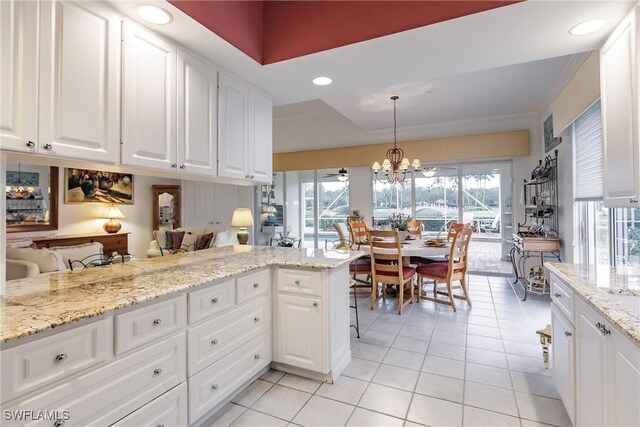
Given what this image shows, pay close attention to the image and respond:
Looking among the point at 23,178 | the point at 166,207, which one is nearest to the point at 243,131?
the point at 23,178

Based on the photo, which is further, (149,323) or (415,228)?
(415,228)

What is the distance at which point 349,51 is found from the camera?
2.05 metres

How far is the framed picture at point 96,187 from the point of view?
543 cm

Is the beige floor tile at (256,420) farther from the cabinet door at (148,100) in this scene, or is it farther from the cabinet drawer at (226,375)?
the cabinet door at (148,100)

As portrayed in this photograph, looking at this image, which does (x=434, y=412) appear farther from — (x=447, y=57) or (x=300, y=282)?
(x=447, y=57)

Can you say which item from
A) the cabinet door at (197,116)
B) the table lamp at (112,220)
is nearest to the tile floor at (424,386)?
the cabinet door at (197,116)

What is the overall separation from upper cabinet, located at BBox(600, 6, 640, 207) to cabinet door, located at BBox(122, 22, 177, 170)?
2.57 meters

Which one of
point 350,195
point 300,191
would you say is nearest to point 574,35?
point 350,195

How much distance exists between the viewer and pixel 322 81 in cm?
254

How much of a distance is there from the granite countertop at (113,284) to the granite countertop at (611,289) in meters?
1.37

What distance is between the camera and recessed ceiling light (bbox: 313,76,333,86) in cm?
248

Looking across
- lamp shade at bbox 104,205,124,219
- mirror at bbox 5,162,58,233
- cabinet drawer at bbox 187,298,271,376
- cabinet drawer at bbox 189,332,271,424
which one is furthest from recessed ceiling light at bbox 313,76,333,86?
lamp shade at bbox 104,205,124,219

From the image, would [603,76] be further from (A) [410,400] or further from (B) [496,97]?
(B) [496,97]

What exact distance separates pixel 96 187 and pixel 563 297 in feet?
23.1
